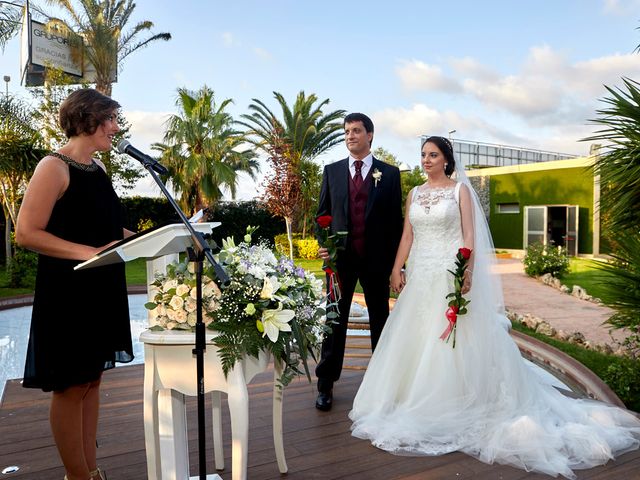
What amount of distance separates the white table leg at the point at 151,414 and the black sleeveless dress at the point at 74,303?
0.23 meters

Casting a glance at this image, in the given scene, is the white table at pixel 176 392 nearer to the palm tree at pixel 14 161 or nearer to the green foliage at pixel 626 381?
the green foliage at pixel 626 381

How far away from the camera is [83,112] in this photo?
6.66 ft

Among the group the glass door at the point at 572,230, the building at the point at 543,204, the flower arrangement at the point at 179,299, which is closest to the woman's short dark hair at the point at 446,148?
the flower arrangement at the point at 179,299

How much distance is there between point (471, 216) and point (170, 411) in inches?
90.5

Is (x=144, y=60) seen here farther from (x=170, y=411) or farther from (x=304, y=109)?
(x=170, y=411)

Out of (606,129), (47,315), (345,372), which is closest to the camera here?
(47,315)

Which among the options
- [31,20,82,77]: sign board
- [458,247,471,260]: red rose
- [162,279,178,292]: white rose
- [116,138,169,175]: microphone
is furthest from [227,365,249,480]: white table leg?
[31,20,82,77]: sign board

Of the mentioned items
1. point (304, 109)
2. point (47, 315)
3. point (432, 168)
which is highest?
point (304, 109)

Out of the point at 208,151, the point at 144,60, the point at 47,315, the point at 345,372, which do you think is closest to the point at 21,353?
the point at 345,372

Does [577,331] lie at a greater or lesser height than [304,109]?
lesser

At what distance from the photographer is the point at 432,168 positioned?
351 cm

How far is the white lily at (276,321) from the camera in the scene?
6.55 feet

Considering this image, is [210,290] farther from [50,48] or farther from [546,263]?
[50,48]

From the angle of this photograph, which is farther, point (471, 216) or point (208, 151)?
point (208, 151)
